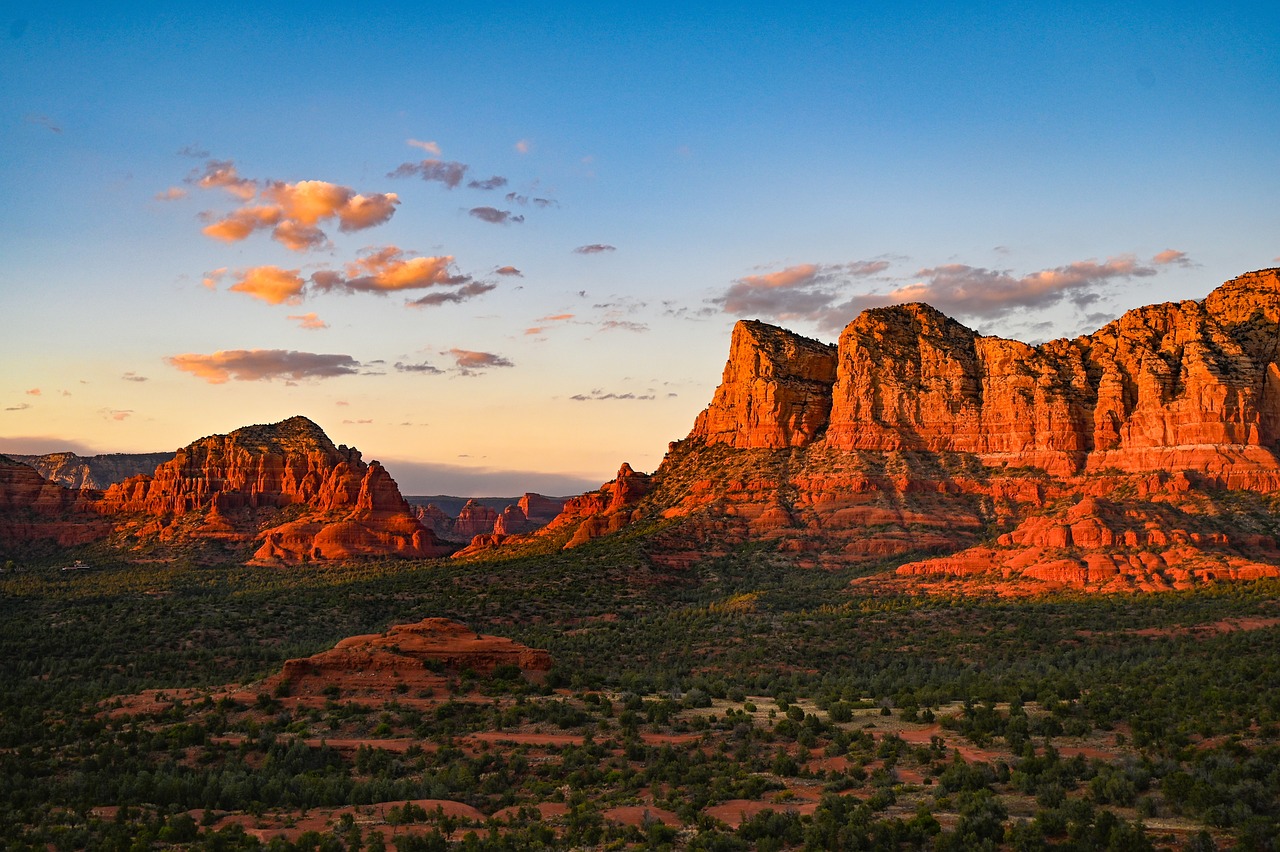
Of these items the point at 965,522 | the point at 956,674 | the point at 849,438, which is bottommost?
the point at 956,674

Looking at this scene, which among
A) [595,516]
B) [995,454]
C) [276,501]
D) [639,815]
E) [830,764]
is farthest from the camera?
[276,501]

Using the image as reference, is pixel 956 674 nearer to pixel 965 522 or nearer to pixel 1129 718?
pixel 1129 718

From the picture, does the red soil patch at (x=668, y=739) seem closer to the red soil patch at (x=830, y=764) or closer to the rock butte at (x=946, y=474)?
the red soil patch at (x=830, y=764)

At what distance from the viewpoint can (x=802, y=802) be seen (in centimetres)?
2870

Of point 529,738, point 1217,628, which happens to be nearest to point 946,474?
point 1217,628

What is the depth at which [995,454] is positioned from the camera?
4446 inches

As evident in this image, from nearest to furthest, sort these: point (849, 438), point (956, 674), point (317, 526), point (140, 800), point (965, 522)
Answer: point (140, 800), point (956, 674), point (965, 522), point (849, 438), point (317, 526)

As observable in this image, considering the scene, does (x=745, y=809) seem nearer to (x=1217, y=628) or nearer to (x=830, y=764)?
(x=830, y=764)

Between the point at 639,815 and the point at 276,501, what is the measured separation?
5220 inches

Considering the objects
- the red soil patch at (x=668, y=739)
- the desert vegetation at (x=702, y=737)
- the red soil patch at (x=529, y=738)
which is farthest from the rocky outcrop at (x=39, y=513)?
the red soil patch at (x=668, y=739)

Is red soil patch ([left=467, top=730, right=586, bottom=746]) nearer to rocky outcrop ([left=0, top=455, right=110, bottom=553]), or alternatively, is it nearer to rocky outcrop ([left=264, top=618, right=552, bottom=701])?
rocky outcrop ([left=264, top=618, right=552, bottom=701])

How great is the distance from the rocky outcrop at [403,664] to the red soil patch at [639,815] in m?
16.8

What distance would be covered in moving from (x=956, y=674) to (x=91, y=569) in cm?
10412

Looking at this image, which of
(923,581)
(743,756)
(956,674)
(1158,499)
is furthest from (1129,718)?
(1158,499)
